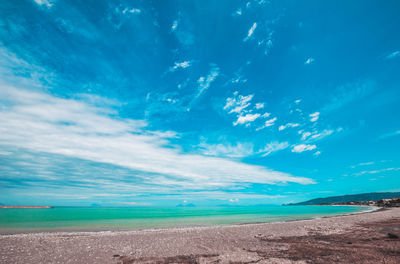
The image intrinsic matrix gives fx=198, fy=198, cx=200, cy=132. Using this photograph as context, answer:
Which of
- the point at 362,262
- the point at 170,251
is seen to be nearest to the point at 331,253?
the point at 362,262

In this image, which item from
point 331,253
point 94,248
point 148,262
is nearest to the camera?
point 148,262

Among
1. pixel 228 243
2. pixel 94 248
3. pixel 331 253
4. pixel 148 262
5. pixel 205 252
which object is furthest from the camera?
pixel 228 243

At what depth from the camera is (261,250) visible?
48.3 ft

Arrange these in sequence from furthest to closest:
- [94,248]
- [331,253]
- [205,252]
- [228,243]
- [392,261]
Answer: [228,243] → [94,248] → [205,252] → [331,253] → [392,261]

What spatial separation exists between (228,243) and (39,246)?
15.6 m

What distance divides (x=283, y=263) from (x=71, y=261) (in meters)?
12.9

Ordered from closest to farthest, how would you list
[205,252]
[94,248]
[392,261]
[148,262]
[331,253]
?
[392,261], [148,262], [331,253], [205,252], [94,248]

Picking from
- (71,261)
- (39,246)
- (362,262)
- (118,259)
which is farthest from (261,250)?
(39,246)

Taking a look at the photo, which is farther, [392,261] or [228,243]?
[228,243]

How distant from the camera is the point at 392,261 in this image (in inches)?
427

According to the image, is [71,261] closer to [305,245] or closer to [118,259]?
[118,259]

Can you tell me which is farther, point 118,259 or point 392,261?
point 118,259

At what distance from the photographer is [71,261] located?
40.9 feet

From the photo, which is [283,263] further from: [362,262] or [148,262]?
[148,262]
